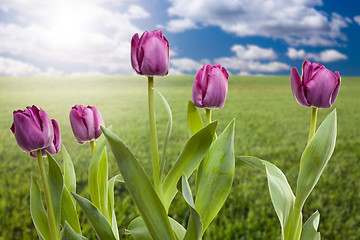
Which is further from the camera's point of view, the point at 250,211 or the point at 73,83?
the point at 73,83

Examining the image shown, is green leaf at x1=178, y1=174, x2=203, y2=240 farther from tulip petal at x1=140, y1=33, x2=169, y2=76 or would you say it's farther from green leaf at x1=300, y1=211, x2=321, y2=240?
green leaf at x1=300, y1=211, x2=321, y2=240

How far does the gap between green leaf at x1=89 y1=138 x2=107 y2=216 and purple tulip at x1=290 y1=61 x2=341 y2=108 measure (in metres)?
0.45

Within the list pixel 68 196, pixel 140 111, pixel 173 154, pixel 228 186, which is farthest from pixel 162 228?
pixel 140 111

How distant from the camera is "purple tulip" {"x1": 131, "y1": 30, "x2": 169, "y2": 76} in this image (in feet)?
2.43

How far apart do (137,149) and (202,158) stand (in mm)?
2664

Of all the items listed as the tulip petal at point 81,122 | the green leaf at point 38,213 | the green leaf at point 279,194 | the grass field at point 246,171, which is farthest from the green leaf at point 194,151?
the grass field at point 246,171

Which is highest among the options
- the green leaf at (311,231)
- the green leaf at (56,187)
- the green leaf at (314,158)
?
the green leaf at (314,158)

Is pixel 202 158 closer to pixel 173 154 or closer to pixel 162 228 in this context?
pixel 162 228

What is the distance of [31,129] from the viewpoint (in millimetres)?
746

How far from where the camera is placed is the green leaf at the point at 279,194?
85 cm

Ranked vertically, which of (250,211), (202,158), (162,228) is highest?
(202,158)

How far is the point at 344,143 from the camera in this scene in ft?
12.3

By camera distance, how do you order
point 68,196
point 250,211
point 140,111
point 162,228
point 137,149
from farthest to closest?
point 140,111 → point 137,149 → point 250,211 → point 68,196 → point 162,228

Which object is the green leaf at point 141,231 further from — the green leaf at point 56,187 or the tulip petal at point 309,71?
the tulip petal at point 309,71
